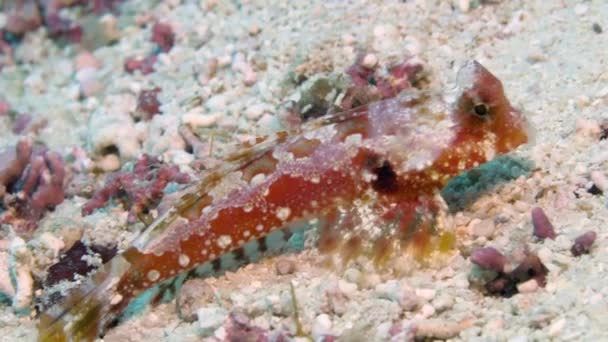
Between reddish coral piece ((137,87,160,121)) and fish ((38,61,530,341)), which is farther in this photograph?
reddish coral piece ((137,87,160,121))

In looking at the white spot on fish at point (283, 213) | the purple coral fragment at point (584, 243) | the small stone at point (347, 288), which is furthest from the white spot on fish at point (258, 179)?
the purple coral fragment at point (584, 243)

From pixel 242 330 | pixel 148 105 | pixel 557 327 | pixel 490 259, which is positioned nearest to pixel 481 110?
pixel 490 259

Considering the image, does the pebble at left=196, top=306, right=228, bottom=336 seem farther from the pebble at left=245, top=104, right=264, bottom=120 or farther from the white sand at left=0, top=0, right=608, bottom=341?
the pebble at left=245, top=104, right=264, bottom=120

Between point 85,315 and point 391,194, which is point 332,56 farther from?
point 85,315

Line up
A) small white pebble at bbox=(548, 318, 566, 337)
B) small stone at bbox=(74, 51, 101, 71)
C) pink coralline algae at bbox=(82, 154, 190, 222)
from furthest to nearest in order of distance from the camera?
small stone at bbox=(74, 51, 101, 71) < pink coralline algae at bbox=(82, 154, 190, 222) < small white pebble at bbox=(548, 318, 566, 337)

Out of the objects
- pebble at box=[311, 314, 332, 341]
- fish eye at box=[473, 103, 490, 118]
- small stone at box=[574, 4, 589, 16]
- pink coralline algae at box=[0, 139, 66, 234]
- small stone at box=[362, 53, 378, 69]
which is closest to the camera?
pebble at box=[311, 314, 332, 341]

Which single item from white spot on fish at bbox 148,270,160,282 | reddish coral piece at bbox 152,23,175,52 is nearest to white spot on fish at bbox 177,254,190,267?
white spot on fish at bbox 148,270,160,282

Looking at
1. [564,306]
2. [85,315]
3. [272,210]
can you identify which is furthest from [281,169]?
[564,306]
